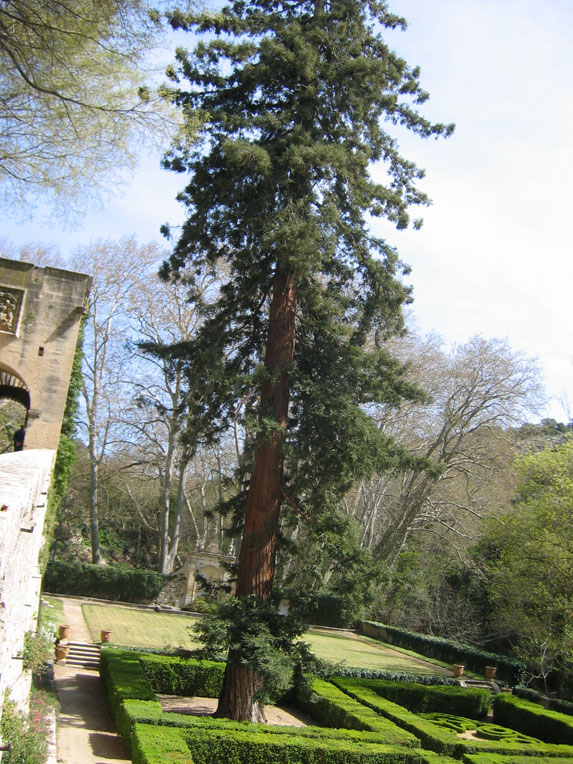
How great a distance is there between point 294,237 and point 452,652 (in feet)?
67.9

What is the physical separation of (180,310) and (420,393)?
16461 millimetres

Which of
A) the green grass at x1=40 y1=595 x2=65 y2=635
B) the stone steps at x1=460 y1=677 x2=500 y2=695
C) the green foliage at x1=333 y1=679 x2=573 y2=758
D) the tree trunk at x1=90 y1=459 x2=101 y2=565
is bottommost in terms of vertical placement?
the stone steps at x1=460 y1=677 x2=500 y2=695

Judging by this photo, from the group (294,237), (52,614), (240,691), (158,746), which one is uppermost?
(294,237)

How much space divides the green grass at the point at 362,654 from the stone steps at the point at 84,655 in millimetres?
7267

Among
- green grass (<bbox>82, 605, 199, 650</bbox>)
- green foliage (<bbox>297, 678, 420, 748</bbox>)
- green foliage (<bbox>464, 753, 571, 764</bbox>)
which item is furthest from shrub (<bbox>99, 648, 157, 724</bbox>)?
green foliage (<bbox>464, 753, 571, 764</bbox>)

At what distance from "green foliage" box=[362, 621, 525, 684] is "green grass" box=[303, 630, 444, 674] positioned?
81cm

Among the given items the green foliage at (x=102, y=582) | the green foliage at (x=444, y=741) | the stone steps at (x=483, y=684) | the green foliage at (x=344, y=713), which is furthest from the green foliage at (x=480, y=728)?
the green foliage at (x=102, y=582)

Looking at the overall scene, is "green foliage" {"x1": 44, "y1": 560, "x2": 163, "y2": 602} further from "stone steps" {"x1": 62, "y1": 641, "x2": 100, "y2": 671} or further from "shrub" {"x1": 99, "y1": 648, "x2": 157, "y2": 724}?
"shrub" {"x1": 99, "y1": 648, "x2": 157, "y2": 724}

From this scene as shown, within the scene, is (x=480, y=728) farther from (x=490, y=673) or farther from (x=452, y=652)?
(x=452, y=652)

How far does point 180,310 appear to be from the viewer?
1084 inches

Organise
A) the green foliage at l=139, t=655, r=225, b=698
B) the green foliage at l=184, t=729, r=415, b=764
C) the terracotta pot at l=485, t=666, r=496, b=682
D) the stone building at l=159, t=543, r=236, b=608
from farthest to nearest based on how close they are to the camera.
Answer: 1. the stone building at l=159, t=543, r=236, b=608
2. the terracotta pot at l=485, t=666, r=496, b=682
3. the green foliage at l=139, t=655, r=225, b=698
4. the green foliage at l=184, t=729, r=415, b=764

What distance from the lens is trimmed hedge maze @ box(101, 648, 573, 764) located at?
36.0 feet

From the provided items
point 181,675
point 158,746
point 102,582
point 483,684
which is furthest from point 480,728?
point 102,582

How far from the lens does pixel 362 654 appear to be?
2503 cm
